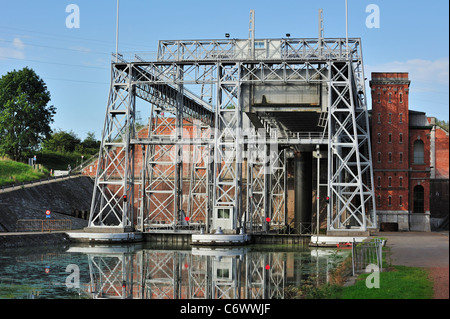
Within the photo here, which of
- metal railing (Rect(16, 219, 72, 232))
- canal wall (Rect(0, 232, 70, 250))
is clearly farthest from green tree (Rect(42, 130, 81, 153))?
canal wall (Rect(0, 232, 70, 250))

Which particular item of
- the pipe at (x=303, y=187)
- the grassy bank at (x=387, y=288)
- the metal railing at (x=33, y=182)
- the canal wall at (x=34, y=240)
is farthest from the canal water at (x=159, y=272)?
the metal railing at (x=33, y=182)

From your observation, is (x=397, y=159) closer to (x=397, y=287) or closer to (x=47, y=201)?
(x=47, y=201)

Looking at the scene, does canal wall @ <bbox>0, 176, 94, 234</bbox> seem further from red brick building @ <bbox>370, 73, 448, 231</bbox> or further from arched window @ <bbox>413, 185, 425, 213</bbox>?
arched window @ <bbox>413, 185, 425, 213</bbox>

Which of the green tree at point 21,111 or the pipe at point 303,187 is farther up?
the green tree at point 21,111

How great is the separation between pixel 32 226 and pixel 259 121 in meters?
23.2

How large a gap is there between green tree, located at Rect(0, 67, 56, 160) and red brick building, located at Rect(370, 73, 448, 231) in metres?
45.4

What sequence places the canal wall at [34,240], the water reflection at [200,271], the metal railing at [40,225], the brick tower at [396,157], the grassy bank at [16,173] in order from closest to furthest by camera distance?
the water reflection at [200,271] → the canal wall at [34,240] → the metal railing at [40,225] → the brick tower at [396,157] → the grassy bank at [16,173]

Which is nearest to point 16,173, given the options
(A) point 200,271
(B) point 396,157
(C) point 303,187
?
(C) point 303,187

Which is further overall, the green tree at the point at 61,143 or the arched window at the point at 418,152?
the green tree at the point at 61,143

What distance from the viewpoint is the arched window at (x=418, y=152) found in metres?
62.8

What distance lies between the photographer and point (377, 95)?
62.2 metres

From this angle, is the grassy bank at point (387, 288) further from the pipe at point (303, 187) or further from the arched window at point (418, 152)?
the arched window at point (418, 152)
